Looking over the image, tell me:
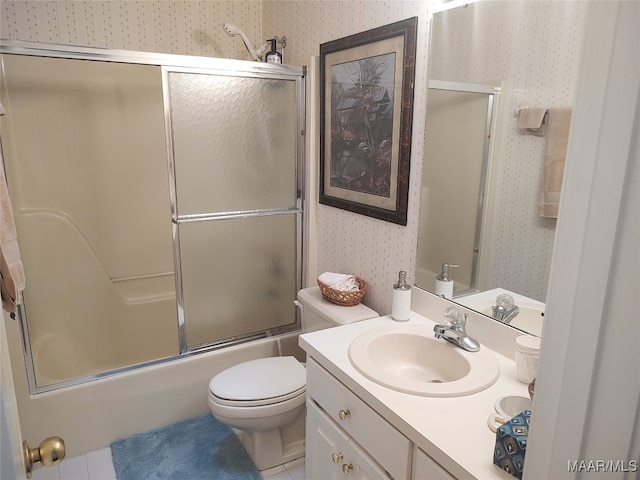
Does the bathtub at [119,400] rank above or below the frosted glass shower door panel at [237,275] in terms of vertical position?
below

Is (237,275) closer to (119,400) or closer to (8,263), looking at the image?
(119,400)

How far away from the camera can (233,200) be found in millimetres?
2338

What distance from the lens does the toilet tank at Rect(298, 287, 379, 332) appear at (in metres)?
1.95

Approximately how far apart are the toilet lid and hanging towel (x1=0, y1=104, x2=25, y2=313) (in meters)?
1.07

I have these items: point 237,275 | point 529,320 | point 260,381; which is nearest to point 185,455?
point 260,381

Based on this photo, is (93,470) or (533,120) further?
(93,470)

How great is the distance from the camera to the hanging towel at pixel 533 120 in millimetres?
1323

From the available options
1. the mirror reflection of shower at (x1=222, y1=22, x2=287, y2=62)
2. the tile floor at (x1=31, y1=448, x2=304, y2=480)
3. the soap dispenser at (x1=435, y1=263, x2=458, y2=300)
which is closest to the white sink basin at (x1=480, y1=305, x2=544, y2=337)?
the soap dispenser at (x1=435, y1=263, x2=458, y2=300)

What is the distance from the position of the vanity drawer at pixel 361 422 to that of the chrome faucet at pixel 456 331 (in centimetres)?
40

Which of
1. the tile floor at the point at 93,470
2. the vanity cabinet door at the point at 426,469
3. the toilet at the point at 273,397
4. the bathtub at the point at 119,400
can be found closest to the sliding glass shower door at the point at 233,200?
the bathtub at the point at 119,400

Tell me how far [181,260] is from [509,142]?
5.29 ft

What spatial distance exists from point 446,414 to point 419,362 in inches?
17.9

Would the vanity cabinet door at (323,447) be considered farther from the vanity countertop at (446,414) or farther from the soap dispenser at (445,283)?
the soap dispenser at (445,283)

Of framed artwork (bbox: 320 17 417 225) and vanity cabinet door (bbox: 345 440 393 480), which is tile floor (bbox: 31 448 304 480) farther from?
framed artwork (bbox: 320 17 417 225)
